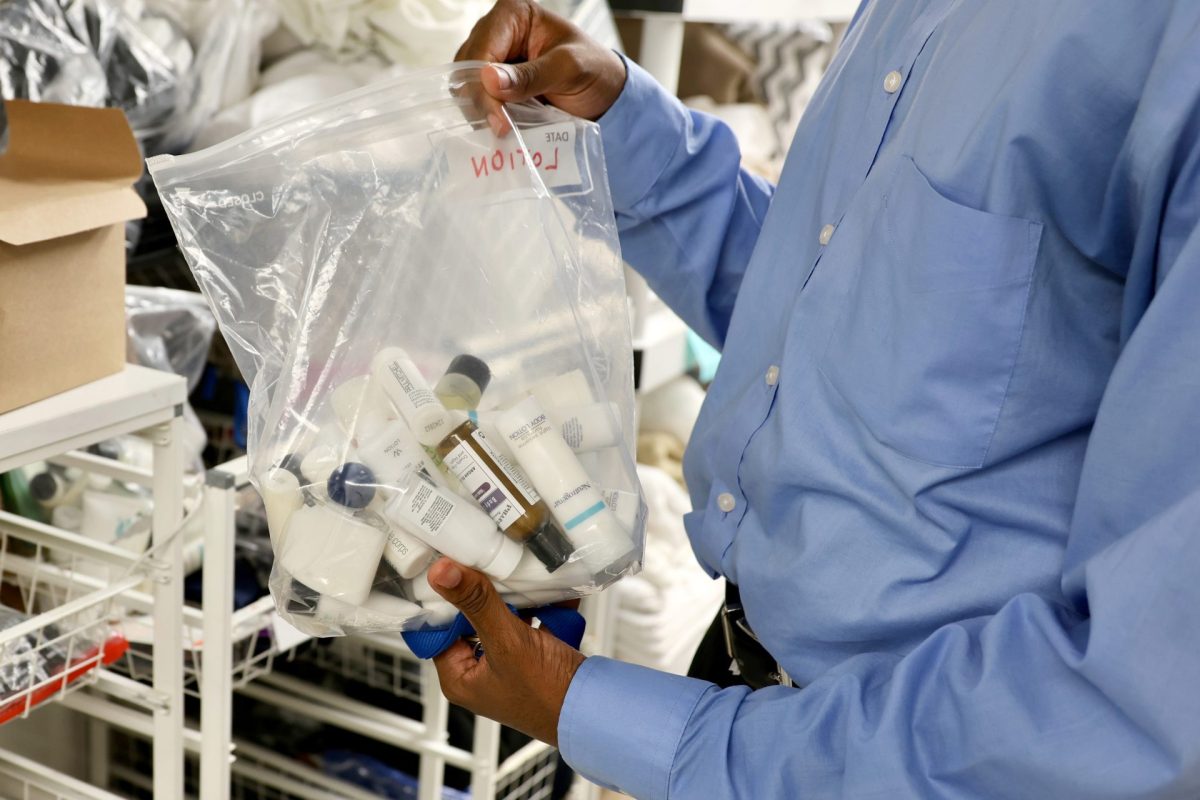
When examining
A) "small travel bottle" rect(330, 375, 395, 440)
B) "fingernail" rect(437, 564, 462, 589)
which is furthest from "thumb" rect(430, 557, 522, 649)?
"small travel bottle" rect(330, 375, 395, 440)

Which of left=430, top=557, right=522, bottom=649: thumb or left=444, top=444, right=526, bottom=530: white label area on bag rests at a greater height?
left=444, top=444, right=526, bottom=530: white label area on bag

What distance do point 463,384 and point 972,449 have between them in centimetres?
33

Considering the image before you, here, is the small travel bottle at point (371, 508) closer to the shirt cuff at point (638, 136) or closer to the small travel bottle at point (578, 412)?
the small travel bottle at point (578, 412)

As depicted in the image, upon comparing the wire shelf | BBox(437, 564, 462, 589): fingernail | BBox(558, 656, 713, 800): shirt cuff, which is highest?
BBox(437, 564, 462, 589): fingernail

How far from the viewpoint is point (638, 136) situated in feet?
3.15

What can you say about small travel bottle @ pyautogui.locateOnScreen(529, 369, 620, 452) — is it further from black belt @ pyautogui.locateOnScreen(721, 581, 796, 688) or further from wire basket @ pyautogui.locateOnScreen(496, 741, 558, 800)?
wire basket @ pyautogui.locateOnScreen(496, 741, 558, 800)

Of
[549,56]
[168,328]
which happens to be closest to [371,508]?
[549,56]

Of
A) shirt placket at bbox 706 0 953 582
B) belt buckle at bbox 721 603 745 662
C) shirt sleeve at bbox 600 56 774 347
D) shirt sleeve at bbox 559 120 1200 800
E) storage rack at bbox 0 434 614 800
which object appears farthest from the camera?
storage rack at bbox 0 434 614 800

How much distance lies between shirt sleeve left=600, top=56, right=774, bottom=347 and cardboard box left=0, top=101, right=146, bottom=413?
418 millimetres

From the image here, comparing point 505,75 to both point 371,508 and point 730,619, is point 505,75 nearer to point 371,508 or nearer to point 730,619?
point 371,508

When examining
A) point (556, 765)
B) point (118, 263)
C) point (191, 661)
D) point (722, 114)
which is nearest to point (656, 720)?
point (118, 263)

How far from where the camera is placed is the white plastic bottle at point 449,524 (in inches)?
26.8

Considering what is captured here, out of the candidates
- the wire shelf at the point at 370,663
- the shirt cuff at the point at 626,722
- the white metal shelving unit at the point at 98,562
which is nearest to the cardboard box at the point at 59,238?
the white metal shelving unit at the point at 98,562

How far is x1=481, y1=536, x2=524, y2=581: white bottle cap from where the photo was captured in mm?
696
